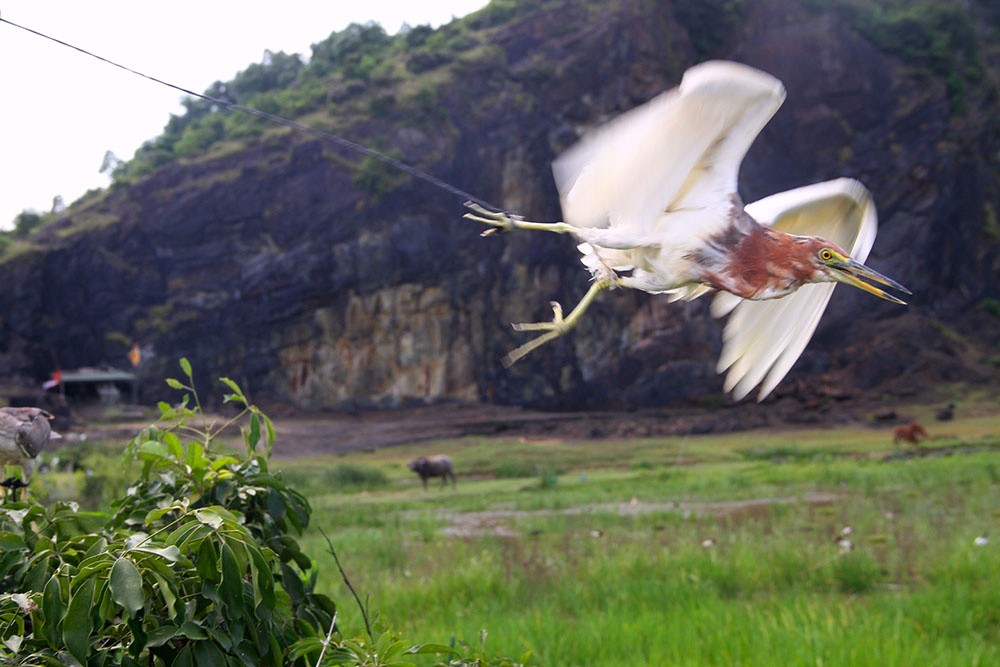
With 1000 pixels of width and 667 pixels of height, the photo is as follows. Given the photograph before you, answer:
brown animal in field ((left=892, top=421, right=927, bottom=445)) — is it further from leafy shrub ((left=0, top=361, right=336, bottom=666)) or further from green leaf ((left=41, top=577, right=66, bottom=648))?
green leaf ((left=41, top=577, right=66, bottom=648))

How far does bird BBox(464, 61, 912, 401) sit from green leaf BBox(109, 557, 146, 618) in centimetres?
53

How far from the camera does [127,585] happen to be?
3.75 feet

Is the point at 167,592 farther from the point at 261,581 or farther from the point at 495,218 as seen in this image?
the point at 495,218

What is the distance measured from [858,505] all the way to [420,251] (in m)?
13.4

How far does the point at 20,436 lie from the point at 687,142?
1373 mm

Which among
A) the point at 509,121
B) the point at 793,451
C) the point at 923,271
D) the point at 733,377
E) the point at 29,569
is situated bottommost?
the point at 793,451

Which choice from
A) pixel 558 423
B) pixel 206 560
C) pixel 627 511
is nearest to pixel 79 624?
pixel 206 560

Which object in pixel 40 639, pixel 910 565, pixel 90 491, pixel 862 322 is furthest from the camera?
pixel 862 322

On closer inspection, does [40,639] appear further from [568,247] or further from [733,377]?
[568,247]

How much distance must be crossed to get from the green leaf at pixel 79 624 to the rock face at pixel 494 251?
17484mm

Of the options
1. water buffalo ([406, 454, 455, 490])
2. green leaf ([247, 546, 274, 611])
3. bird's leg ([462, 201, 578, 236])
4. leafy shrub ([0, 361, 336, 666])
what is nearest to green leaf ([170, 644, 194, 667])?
leafy shrub ([0, 361, 336, 666])

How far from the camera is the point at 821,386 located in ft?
60.2

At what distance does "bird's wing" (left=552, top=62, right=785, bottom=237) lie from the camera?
48.9 inches

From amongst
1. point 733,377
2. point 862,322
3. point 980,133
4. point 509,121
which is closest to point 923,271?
point 862,322
